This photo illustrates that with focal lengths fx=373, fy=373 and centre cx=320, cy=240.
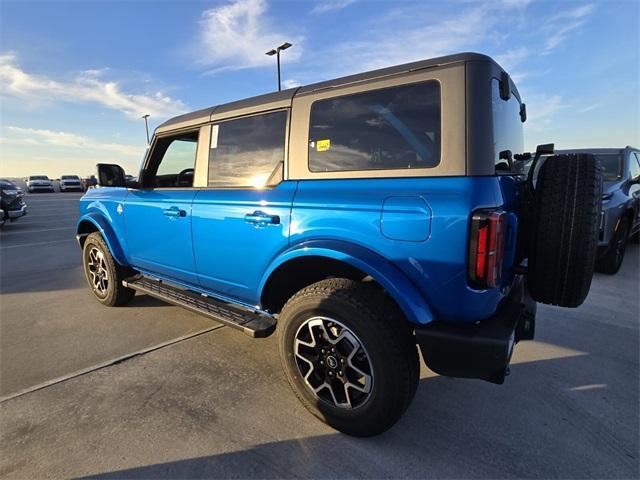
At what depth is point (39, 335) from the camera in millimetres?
3598

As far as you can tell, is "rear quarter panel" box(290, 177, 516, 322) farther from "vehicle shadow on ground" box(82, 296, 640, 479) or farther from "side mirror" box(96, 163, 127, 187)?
"side mirror" box(96, 163, 127, 187)

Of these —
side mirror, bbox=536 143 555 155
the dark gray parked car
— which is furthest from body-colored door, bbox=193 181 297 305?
the dark gray parked car

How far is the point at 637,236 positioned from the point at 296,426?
30.3 ft

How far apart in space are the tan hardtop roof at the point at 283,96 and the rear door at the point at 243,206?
0.27ft

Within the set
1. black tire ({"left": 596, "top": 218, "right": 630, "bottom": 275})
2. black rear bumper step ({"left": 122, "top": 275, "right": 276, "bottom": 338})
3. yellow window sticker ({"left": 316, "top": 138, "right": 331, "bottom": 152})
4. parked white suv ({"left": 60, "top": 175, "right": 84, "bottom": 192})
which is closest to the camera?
yellow window sticker ({"left": 316, "top": 138, "right": 331, "bottom": 152})

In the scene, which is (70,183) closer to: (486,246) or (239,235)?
(239,235)

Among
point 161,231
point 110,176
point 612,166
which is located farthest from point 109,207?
point 612,166

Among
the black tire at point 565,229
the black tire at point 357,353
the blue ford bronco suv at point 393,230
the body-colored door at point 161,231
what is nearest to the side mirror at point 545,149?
the blue ford bronco suv at point 393,230

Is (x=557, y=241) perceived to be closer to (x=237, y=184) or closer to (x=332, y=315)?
(x=332, y=315)

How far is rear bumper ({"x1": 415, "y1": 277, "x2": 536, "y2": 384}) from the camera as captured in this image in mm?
1824

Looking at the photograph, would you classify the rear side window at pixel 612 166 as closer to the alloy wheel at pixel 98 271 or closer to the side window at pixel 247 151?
the side window at pixel 247 151

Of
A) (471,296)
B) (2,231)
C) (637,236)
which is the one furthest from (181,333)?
(2,231)

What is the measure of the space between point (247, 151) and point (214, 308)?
4.15 ft

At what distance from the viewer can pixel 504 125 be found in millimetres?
2201
